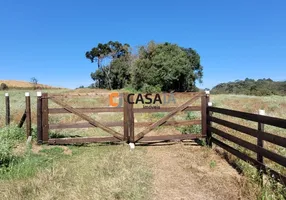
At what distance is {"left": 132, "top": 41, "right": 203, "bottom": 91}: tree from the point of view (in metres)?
23.9

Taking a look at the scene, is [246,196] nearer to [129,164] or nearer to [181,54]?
[129,164]

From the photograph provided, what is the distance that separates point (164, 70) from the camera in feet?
78.8

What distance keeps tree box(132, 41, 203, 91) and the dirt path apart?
1924 centimetres

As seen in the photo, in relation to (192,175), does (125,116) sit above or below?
above

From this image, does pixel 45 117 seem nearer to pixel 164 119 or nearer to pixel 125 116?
pixel 125 116

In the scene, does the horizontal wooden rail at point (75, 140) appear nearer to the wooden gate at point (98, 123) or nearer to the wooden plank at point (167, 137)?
the wooden gate at point (98, 123)

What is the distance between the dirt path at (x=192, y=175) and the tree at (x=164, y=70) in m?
19.2

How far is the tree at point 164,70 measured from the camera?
23922 mm

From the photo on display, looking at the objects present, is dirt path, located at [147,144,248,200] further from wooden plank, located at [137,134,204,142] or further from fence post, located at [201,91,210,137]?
fence post, located at [201,91,210,137]

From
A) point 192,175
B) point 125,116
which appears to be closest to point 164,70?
point 125,116

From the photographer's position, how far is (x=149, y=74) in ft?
81.4

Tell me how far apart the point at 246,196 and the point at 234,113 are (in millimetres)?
1843

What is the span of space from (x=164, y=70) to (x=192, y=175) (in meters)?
20.8

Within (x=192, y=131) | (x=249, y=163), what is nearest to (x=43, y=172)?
(x=249, y=163)
